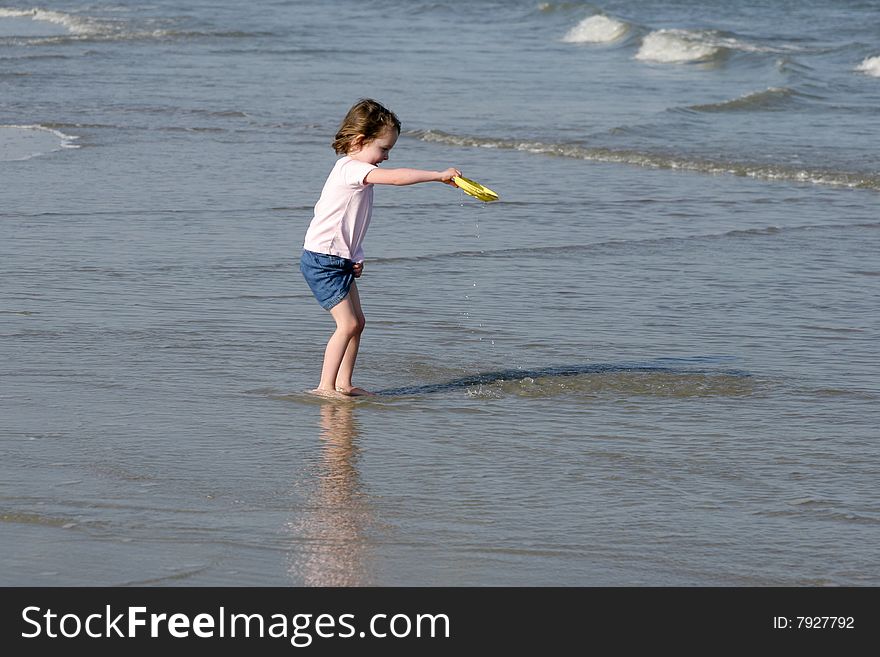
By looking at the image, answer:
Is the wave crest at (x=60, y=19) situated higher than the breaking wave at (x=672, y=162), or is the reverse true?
the wave crest at (x=60, y=19)

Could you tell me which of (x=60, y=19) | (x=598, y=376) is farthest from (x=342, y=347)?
(x=60, y=19)

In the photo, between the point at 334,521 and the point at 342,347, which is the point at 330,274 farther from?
the point at 334,521

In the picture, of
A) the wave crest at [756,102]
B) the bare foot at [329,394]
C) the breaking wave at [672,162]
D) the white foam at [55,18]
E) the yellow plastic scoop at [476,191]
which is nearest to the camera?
the yellow plastic scoop at [476,191]

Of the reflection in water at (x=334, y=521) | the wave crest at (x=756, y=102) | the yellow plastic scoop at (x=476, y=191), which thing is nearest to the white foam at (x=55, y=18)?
the wave crest at (x=756, y=102)

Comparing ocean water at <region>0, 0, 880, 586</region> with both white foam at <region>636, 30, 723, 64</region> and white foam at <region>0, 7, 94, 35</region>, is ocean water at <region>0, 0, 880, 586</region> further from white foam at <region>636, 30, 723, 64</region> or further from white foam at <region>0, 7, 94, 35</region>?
white foam at <region>0, 7, 94, 35</region>

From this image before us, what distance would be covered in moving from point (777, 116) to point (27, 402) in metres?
12.1

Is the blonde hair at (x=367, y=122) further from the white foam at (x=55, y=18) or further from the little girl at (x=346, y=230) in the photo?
the white foam at (x=55, y=18)

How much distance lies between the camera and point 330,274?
19.7ft

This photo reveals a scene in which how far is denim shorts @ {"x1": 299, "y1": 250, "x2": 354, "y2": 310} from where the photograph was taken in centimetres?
598

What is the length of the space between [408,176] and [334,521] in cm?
156

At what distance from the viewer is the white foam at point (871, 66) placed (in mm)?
20353

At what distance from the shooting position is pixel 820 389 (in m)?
6.10

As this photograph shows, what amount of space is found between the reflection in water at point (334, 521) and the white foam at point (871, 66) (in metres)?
16.6

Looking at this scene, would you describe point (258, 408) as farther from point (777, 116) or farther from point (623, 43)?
point (623, 43)
